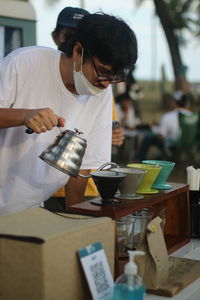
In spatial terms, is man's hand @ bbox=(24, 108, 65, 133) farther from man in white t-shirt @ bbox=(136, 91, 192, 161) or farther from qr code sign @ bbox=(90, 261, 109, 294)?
man in white t-shirt @ bbox=(136, 91, 192, 161)

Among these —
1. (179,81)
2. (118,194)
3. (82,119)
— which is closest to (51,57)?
(82,119)

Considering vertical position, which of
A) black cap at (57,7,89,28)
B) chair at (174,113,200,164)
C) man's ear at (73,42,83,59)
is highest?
black cap at (57,7,89,28)

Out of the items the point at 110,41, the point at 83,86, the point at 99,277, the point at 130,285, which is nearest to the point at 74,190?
the point at 83,86

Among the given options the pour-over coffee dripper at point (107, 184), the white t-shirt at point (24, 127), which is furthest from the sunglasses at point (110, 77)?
the pour-over coffee dripper at point (107, 184)

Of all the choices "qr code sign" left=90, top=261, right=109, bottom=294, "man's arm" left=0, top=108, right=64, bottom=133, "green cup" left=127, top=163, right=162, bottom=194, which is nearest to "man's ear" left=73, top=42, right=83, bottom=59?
"man's arm" left=0, top=108, right=64, bottom=133

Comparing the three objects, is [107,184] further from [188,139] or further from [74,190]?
[188,139]

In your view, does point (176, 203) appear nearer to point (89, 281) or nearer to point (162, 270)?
point (162, 270)

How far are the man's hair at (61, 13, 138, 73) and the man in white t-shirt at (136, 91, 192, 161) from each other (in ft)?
20.5

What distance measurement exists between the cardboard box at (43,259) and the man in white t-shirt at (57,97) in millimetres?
453

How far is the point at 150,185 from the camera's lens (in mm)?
2090

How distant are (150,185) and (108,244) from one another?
483mm

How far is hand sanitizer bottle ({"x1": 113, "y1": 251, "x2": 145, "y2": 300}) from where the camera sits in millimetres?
1438

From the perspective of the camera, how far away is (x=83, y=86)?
209 centimetres

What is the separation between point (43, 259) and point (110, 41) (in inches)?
33.2
